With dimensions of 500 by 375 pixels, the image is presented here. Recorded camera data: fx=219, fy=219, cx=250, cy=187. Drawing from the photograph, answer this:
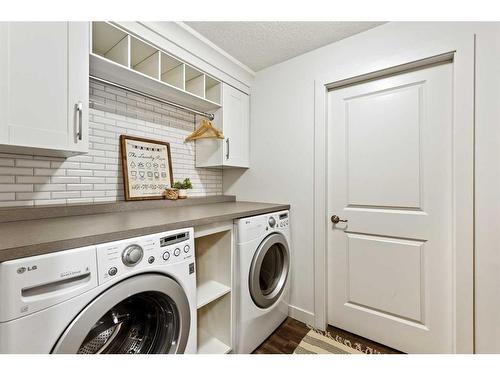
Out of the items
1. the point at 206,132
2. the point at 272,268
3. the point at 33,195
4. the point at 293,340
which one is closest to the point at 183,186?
the point at 206,132

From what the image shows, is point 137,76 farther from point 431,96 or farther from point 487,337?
point 487,337

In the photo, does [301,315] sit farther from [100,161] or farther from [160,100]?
[160,100]

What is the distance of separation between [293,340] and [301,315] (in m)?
0.27

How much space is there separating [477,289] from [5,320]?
2119 millimetres

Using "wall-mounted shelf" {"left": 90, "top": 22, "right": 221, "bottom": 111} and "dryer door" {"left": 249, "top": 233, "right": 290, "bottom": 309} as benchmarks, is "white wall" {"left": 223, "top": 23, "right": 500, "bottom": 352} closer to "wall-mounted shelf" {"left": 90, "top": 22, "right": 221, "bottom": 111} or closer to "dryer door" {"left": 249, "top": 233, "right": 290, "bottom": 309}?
"dryer door" {"left": 249, "top": 233, "right": 290, "bottom": 309}

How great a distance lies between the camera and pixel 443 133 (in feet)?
4.64

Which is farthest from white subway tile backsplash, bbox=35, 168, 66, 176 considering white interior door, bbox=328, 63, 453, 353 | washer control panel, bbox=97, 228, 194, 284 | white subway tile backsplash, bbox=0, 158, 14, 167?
white interior door, bbox=328, 63, 453, 353

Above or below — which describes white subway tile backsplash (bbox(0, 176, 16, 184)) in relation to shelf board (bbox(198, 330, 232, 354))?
above

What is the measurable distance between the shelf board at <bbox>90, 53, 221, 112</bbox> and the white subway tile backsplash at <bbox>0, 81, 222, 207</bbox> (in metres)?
0.12

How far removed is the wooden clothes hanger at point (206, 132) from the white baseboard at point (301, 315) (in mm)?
1664

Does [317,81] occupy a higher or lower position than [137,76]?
higher

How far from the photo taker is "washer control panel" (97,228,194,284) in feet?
2.66

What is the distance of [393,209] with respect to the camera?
160 cm
